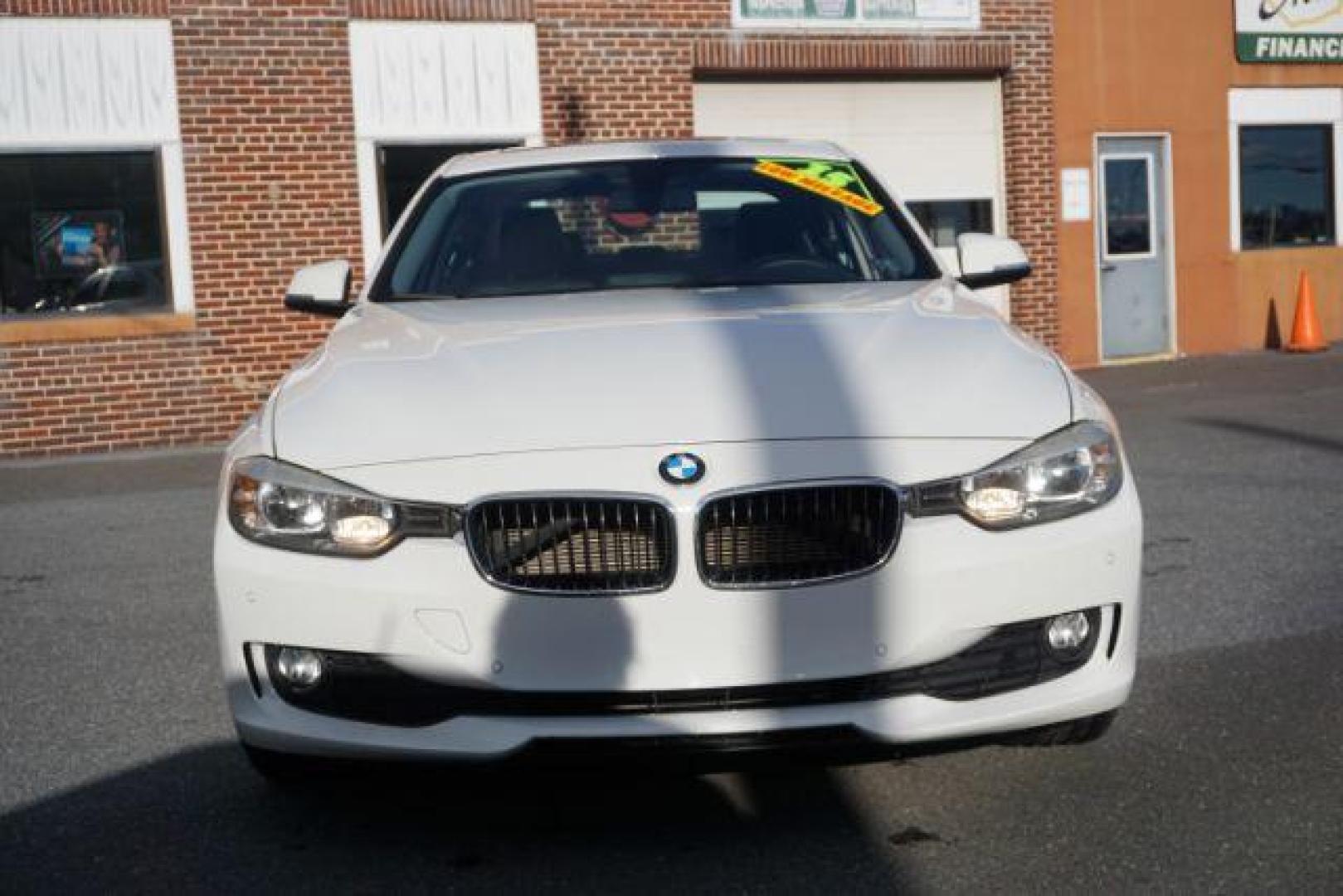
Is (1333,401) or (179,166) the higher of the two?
(179,166)

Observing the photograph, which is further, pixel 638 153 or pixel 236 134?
pixel 236 134

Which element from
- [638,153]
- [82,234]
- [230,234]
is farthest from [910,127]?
[638,153]

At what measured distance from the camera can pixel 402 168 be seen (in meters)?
14.8

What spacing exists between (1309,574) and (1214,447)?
4.15 metres

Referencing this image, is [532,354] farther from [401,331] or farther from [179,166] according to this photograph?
A: [179,166]

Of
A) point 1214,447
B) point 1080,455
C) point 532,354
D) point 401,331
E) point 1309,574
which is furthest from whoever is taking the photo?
point 1214,447

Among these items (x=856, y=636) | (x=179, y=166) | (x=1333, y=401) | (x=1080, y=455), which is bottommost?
(x=1333, y=401)

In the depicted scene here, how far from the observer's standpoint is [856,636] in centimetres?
362

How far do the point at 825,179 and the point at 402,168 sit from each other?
9467mm

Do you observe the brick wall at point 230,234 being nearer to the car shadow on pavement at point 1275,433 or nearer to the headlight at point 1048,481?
the car shadow on pavement at point 1275,433

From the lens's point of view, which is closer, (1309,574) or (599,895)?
(599,895)

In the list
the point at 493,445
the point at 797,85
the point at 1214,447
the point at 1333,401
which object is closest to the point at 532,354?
the point at 493,445

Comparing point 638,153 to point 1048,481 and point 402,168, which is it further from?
point 402,168

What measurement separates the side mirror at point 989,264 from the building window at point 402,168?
9581 millimetres
